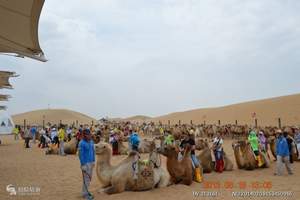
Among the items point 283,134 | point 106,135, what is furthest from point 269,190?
point 106,135

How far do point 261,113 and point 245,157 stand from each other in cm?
6300

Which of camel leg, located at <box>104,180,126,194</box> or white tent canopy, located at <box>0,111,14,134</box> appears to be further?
white tent canopy, located at <box>0,111,14,134</box>

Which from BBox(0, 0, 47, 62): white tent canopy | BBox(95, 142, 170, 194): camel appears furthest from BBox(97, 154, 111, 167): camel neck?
BBox(0, 0, 47, 62): white tent canopy

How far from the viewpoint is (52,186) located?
38.2 feet

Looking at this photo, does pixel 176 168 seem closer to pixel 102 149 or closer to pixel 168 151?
pixel 168 151

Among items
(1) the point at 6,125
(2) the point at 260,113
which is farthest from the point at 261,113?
(1) the point at 6,125

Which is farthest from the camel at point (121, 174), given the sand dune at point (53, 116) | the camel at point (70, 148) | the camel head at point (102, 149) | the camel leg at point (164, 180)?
the sand dune at point (53, 116)

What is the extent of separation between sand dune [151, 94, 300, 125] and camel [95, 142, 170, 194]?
5719cm

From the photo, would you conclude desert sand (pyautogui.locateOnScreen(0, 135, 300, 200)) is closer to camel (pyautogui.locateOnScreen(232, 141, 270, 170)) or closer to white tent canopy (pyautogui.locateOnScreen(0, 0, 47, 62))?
camel (pyautogui.locateOnScreen(232, 141, 270, 170))

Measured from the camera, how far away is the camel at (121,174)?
10.4 m

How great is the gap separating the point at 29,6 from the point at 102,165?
4926 millimetres

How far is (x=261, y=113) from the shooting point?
75.8 metres

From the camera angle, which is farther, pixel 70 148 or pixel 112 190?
pixel 70 148

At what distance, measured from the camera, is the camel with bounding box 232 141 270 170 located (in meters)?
15.5
